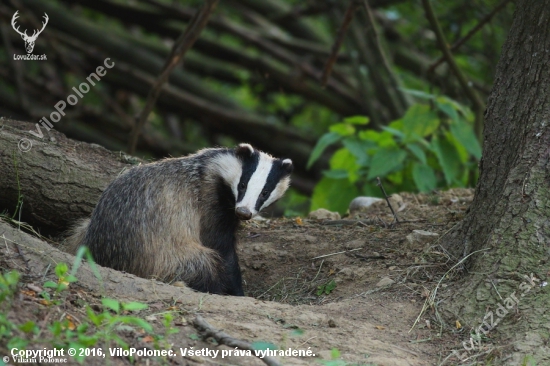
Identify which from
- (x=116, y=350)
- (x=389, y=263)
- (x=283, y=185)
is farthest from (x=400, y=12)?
(x=116, y=350)

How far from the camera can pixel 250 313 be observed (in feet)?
13.1

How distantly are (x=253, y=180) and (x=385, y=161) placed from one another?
98.0 inches

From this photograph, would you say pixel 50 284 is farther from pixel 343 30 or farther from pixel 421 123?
pixel 421 123

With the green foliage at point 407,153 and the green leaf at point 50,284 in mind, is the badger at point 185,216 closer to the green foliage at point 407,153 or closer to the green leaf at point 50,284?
the green leaf at point 50,284

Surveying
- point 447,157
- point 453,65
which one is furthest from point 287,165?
point 453,65

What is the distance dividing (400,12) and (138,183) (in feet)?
28.3

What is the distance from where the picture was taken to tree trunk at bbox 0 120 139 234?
533cm

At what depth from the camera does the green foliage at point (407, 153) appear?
24.3 feet

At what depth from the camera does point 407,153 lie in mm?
7570

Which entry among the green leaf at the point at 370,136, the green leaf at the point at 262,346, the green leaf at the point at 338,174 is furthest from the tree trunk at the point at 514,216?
the green leaf at the point at 370,136

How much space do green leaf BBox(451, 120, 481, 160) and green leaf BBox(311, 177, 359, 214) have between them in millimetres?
1195

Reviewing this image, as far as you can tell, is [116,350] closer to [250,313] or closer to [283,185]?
[250,313]

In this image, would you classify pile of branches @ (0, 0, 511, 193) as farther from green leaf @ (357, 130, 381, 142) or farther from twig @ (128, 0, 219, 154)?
twig @ (128, 0, 219, 154)

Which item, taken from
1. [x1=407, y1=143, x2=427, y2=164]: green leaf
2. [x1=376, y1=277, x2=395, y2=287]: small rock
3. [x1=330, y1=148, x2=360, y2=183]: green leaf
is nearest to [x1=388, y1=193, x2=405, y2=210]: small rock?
[x1=407, y1=143, x2=427, y2=164]: green leaf
